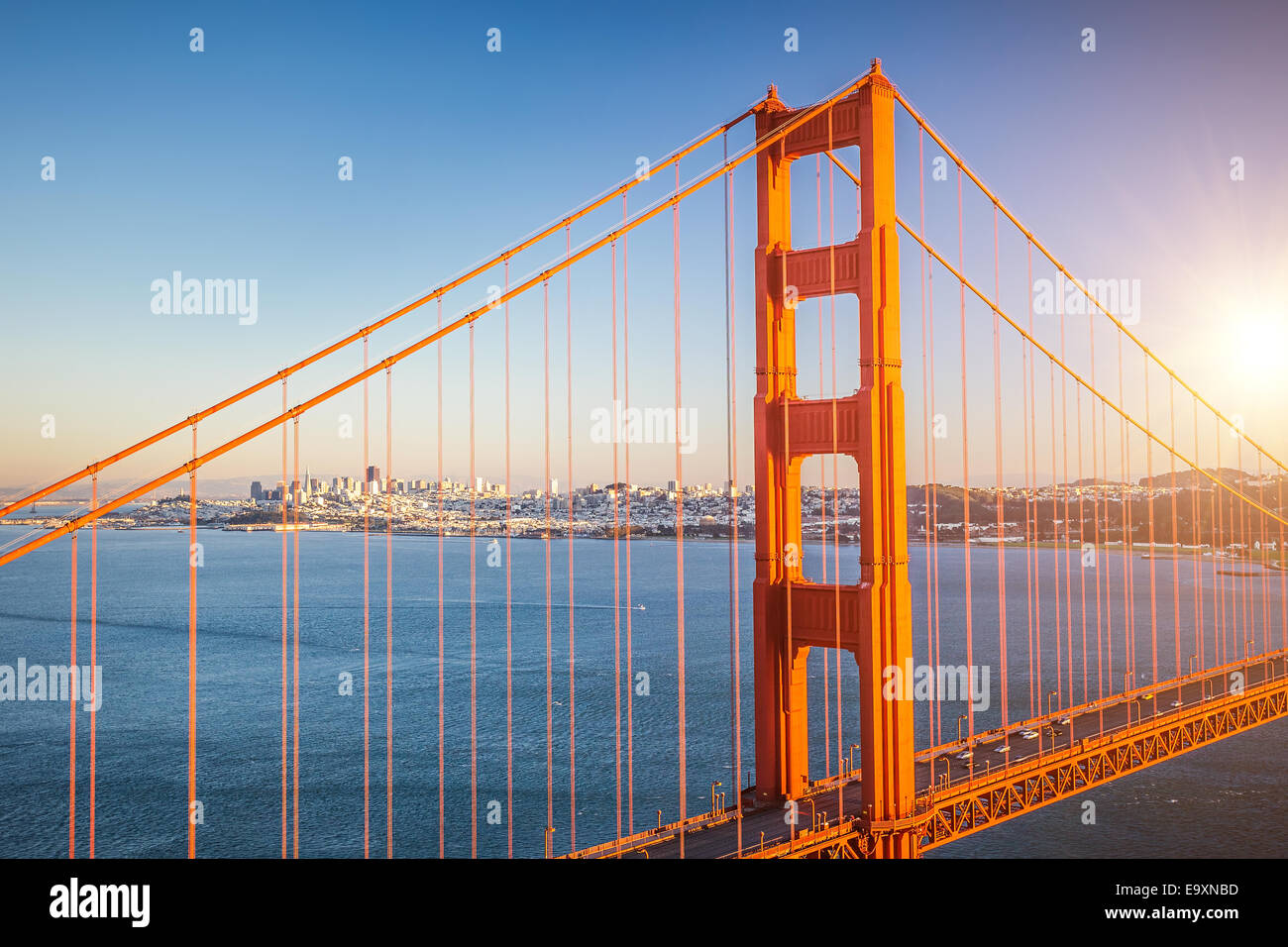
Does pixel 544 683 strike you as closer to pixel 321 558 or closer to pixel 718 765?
pixel 718 765

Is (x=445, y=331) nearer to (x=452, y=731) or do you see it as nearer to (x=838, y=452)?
(x=838, y=452)

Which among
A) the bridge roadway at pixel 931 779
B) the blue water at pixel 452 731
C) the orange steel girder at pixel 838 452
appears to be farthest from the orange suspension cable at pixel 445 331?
the blue water at pixel 452 731

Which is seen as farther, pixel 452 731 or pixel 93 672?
pixel 452 731

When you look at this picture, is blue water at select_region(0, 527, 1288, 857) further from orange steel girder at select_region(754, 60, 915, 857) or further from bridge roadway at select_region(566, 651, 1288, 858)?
orange steel girder at select_region(754, 60, 915, 857)

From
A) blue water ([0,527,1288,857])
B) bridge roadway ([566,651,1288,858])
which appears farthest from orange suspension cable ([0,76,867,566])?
blue water ([0,527,1288,857])

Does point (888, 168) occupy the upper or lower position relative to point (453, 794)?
upper

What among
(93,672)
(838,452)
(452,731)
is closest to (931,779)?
(838,452)
